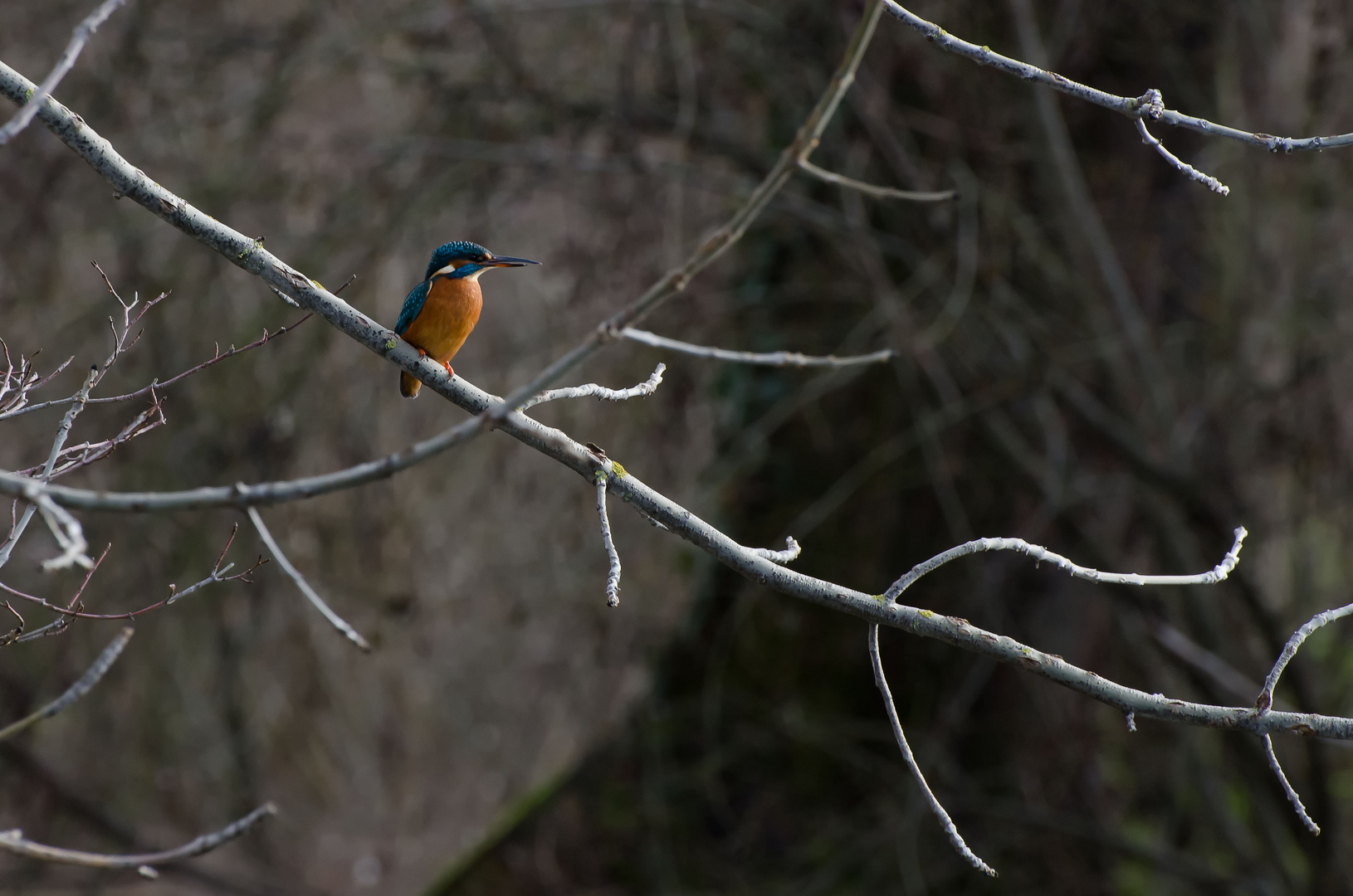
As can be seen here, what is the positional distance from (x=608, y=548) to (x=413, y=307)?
119 cm

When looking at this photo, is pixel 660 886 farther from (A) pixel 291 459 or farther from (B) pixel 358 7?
(B) pixel 358 7

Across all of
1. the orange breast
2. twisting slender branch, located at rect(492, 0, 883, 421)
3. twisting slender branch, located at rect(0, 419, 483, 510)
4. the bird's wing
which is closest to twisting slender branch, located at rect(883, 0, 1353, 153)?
twisting slender branch, located at rect(492, 0, 883, 421)

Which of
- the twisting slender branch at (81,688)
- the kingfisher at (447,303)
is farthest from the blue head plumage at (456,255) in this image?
the twisting slender branch at (81,688)

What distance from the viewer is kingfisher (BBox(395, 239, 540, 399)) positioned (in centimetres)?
240

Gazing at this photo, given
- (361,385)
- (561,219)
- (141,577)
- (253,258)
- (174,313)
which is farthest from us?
(561,219)

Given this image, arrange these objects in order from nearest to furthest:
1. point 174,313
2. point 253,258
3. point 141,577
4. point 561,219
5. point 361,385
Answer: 1. point 253,258
2. point 141,577
3. point 174,313
4. point 361,385
5. point 561,219

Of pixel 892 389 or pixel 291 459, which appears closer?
pixel 291 459

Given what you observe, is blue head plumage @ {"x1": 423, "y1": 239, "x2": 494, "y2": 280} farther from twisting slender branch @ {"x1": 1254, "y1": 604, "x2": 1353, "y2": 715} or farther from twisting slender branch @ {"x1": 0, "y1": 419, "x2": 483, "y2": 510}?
twisting slender branch @ {"x1": 1254, "y1": 604, "x2": 1353, "y2": 715}

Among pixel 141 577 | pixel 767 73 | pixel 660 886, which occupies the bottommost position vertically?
pixel 660 886

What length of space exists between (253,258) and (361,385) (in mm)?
3637

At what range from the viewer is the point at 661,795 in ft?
16.5

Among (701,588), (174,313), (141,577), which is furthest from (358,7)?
→ (701,588)

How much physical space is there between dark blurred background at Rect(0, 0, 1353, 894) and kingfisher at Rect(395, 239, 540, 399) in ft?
6.24

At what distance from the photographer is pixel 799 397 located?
4684 mm
